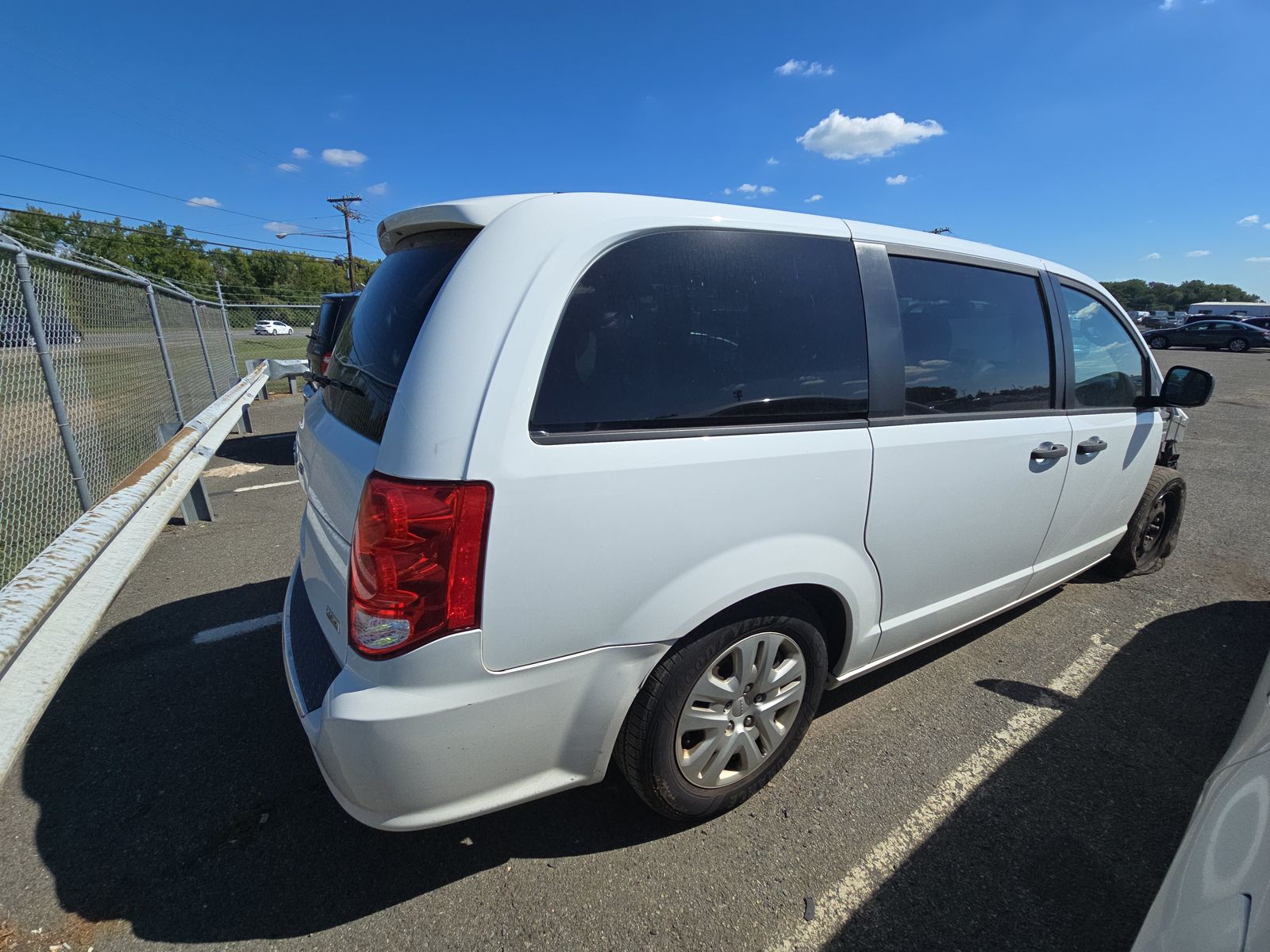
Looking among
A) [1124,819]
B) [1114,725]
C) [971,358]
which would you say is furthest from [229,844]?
[1114,725]

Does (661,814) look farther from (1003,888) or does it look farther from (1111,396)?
(1111,396)

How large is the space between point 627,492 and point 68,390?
4.22m

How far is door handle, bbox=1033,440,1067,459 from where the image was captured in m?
2.56

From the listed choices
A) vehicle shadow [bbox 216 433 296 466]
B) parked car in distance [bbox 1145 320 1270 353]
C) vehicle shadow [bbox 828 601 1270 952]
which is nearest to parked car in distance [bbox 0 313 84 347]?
vehicle shadow [bbox 216 433 296 466]

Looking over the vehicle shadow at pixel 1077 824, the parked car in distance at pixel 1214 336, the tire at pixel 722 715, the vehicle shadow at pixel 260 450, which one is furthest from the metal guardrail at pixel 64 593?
the parked car in distance at pixel 1214 336

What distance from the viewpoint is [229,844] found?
1978 mm

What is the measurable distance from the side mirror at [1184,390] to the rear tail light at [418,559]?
3486mm

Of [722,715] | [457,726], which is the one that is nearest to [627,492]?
[457,726]

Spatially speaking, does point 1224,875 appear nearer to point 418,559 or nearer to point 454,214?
point 418,559

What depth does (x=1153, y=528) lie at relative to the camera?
404 centimetres

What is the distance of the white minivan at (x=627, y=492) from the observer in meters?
1.44

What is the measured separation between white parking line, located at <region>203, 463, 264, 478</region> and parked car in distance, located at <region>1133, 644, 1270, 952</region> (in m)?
7.52

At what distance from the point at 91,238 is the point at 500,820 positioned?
50.0 meters

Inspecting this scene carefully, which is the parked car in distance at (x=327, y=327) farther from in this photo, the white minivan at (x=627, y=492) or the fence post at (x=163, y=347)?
the white minivan at (x=627, y=492)
